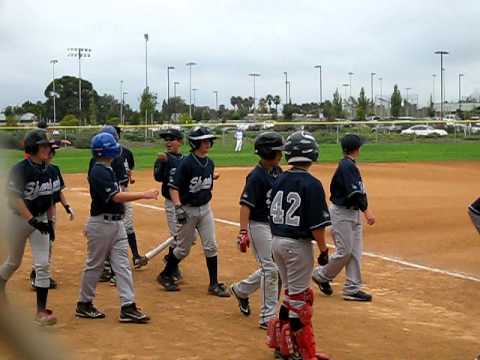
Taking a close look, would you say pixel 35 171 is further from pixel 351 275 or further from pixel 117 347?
pixel 351 275

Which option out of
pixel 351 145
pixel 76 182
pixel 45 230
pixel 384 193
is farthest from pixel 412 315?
pixel 76 182

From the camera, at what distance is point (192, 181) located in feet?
27.6

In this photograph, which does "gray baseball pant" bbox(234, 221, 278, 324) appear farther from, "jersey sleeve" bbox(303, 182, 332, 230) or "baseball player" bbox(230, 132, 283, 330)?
"jersey sleeve" bbox(303, 182, 332, 230)

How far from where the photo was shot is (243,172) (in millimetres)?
26078

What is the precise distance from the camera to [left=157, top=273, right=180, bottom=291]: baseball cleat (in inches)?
334

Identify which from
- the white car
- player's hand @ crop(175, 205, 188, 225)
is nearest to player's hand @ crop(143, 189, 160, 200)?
player's hand @ crop(175, 205, 188, 225)

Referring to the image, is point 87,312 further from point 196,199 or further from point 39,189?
point 196,199

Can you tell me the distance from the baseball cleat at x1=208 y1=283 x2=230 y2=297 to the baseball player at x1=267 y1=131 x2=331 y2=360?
2.26 metres

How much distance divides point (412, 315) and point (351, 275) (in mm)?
949

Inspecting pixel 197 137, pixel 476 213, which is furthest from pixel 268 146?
pixel 476 213

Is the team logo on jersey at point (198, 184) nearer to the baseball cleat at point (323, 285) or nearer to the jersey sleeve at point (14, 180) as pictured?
the baseball cleat at point (323, 285)

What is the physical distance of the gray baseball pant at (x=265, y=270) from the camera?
6789 millimetres

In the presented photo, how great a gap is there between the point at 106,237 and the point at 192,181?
5.58 ft

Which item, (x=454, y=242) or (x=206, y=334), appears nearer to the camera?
(x=206, y=334)
